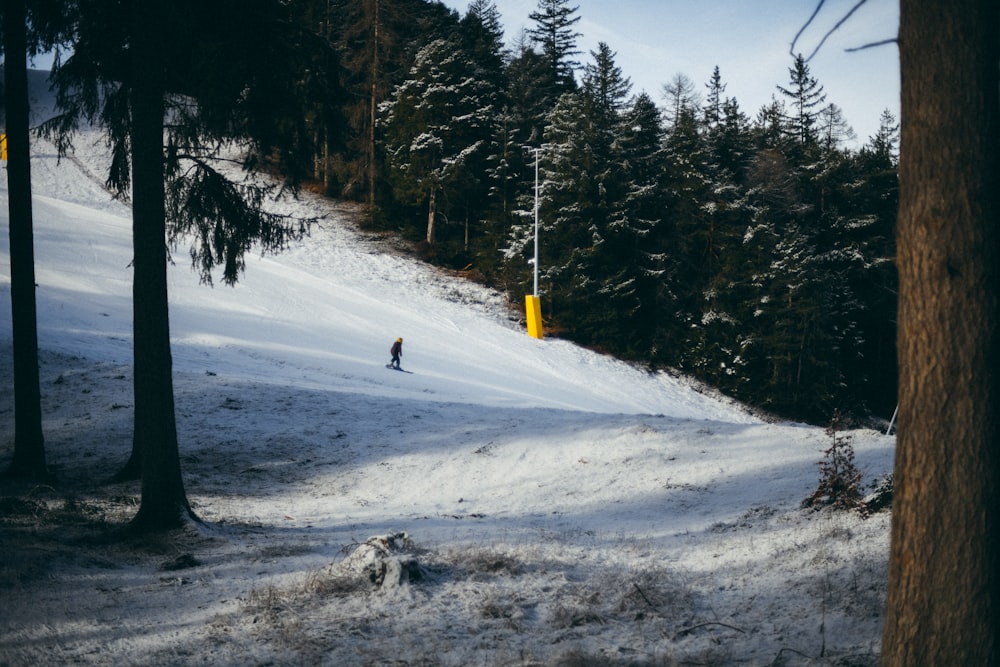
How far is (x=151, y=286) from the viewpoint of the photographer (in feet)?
25.8

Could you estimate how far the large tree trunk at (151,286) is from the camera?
306 inches

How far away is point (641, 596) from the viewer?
5.36 meters

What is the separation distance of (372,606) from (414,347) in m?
20.6

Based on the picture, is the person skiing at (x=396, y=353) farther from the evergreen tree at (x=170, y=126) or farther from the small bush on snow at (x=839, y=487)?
the small bush on snow at (x=839, y=487)

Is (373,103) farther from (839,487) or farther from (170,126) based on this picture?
(839,487)

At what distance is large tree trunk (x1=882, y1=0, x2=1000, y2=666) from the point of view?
3014 mm

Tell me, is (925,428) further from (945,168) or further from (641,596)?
(641,596)

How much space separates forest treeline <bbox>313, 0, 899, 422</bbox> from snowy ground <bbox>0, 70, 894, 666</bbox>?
40.4 ft

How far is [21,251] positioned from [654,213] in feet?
102

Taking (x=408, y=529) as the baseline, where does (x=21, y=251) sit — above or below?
above

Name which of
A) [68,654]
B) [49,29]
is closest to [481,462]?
[68,654]

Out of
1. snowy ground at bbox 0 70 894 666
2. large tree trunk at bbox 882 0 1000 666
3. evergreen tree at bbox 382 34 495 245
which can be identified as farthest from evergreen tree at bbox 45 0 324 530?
evergreen tree at bbox 382 34 495 245

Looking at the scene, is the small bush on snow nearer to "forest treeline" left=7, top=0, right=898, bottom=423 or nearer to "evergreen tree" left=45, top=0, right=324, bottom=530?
"evergreen tree" left=45, top=0, right=324, bottom=530

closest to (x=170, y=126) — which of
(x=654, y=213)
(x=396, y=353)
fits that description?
(x=396, y=353)
